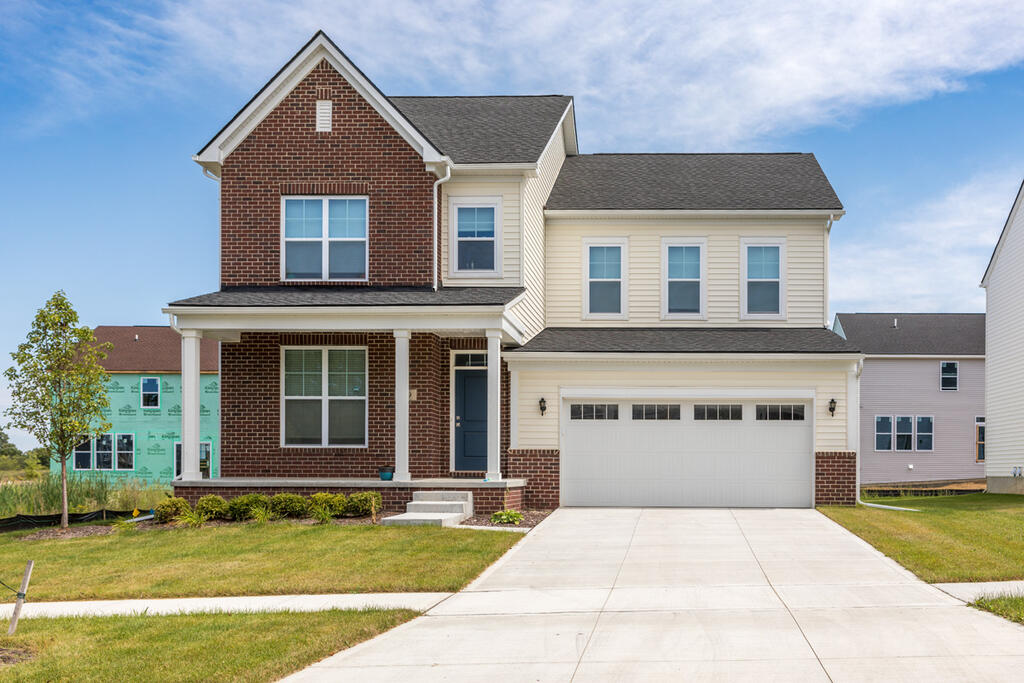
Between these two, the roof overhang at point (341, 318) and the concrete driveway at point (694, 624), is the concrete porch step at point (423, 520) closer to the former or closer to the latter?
the concrete driveway at point (694, 624)

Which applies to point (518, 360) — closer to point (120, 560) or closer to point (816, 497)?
point (816, 497)

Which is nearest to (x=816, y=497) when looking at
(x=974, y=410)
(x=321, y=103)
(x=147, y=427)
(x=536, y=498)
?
(x=536, y=498)

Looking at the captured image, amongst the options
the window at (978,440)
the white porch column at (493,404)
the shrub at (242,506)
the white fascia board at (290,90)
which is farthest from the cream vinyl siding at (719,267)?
the window at (978,440)

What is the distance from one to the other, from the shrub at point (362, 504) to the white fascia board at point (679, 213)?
8.04m

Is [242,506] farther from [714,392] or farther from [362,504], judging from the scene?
[714,392]

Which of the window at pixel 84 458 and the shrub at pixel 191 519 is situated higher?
the shrub at pixel 191 519

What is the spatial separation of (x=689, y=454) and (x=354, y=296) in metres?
7.60

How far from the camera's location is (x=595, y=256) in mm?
23812

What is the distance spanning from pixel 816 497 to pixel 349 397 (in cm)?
978

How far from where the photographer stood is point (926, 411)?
4175cm

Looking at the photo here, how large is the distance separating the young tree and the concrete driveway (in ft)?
34.5

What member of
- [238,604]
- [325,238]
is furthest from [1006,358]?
[238,604]

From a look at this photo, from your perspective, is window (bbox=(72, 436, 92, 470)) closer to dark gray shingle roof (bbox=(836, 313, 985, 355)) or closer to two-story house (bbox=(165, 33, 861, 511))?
two-story house (bbox=(165, 33, 861, 511))

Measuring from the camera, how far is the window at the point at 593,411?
2177 centimetres
